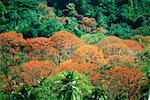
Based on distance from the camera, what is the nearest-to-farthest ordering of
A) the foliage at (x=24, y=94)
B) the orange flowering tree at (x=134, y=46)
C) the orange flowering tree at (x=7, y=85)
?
the foliage at (x=24, y=94)
the orange flowering tree at (x=7, y=85)
the orange flowering tree at (x=134, y=46)

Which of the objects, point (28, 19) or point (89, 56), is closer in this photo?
point (89, 56)

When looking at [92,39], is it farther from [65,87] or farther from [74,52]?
[65,87]

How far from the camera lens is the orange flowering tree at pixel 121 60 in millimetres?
79188

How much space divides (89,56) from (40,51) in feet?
33.7

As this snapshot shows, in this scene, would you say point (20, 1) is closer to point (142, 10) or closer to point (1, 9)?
point (1, 9)

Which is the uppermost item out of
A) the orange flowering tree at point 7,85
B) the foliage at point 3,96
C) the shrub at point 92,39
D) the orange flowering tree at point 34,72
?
the shrub at point 92,39

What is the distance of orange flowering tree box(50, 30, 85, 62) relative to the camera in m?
86.7

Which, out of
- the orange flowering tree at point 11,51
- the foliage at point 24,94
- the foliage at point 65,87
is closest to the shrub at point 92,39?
the orange flowering tree at point 11,51

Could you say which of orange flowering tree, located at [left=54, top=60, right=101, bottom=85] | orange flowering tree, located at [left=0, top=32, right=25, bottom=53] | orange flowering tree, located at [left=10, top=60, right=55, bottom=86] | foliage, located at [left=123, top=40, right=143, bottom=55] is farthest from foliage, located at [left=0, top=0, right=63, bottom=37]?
orange flowering tree, located at [left=54, top=60, right=101, bottom=85]

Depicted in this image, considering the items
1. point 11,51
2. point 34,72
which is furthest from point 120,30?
point 34,72

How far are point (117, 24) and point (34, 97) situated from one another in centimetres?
7722

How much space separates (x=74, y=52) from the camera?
86188 millimetres

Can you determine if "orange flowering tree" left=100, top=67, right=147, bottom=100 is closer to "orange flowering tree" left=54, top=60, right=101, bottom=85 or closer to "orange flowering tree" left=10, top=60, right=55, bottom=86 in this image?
"orange flowering tree" left=54, top=60, right=101, bottom=85

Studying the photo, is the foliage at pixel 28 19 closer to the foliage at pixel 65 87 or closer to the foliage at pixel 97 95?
the foliage at pixel 65 87
